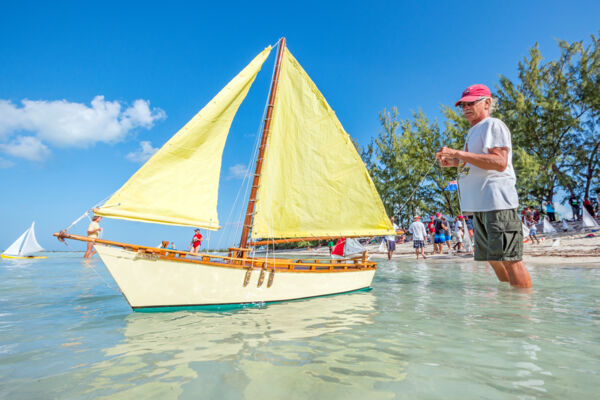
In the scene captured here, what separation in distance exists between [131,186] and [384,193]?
34.9 meters

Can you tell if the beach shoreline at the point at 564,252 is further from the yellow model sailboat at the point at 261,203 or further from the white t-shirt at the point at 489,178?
the white t-shirt at the point at 489,178

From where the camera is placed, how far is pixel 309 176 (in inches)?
317

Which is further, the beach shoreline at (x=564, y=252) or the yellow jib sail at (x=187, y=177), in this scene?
the beach shoreline at (x=564, y=252)

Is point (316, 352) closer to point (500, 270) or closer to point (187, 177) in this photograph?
point (500, 270)

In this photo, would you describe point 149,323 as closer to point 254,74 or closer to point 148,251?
point 148,251

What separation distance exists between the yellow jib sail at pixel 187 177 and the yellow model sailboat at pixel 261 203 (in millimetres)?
19

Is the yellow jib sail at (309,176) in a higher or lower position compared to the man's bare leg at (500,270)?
higher

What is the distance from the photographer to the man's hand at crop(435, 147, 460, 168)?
3809 mm

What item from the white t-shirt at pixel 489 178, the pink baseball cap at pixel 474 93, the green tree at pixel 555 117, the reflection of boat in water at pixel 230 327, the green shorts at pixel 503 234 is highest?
the green tree at pixel 555 117

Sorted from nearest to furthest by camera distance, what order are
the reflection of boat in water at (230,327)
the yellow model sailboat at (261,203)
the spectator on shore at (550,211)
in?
the reflection of boat in water at (230,327) < the yellow model sailboat at (261,203) < the spectator on shore at (550,211)

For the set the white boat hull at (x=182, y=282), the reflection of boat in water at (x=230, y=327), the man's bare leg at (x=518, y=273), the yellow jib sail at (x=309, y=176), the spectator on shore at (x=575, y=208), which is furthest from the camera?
the spectator on shore at (x=575, y=208)

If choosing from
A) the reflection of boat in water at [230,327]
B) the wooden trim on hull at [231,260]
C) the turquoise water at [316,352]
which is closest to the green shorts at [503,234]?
the turquoise water at [316,352]

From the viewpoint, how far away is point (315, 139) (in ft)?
27.0

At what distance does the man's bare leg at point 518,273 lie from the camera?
4.09 m
